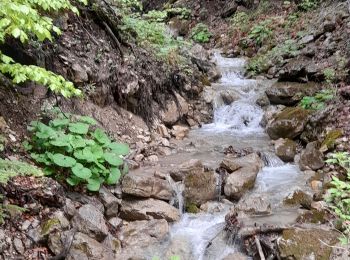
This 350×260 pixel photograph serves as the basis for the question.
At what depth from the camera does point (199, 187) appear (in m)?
6.06

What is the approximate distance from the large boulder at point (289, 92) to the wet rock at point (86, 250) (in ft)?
21.8

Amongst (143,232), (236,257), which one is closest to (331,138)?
(236,257)

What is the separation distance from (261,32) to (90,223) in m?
11.9

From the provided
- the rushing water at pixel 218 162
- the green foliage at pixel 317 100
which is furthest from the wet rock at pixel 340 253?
the green foliage at pixel 317 100

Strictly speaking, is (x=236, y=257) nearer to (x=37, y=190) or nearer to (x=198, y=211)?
(x=198, y=211)

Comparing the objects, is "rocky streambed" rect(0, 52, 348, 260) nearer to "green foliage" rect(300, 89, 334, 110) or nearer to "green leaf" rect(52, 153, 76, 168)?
"green leaf" rect(52, 153, 76, 168)

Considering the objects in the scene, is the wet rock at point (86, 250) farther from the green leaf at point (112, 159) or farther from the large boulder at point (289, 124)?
the large boulder at point (289, 124)

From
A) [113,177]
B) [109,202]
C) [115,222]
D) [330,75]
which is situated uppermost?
[330,75]

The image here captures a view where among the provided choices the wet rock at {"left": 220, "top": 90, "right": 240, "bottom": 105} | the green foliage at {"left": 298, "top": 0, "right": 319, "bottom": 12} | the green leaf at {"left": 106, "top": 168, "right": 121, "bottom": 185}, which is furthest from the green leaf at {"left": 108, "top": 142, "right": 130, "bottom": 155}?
the green foliage at {"left": 298, "top": 0, "right": 319, "bottom": 12}

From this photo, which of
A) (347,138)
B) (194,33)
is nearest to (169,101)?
(347,138)

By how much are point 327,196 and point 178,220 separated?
2203 millimetres

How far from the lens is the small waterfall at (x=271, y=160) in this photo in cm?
724

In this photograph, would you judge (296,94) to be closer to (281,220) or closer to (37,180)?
(281,220)

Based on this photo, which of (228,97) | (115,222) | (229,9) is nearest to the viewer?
(115,222)
